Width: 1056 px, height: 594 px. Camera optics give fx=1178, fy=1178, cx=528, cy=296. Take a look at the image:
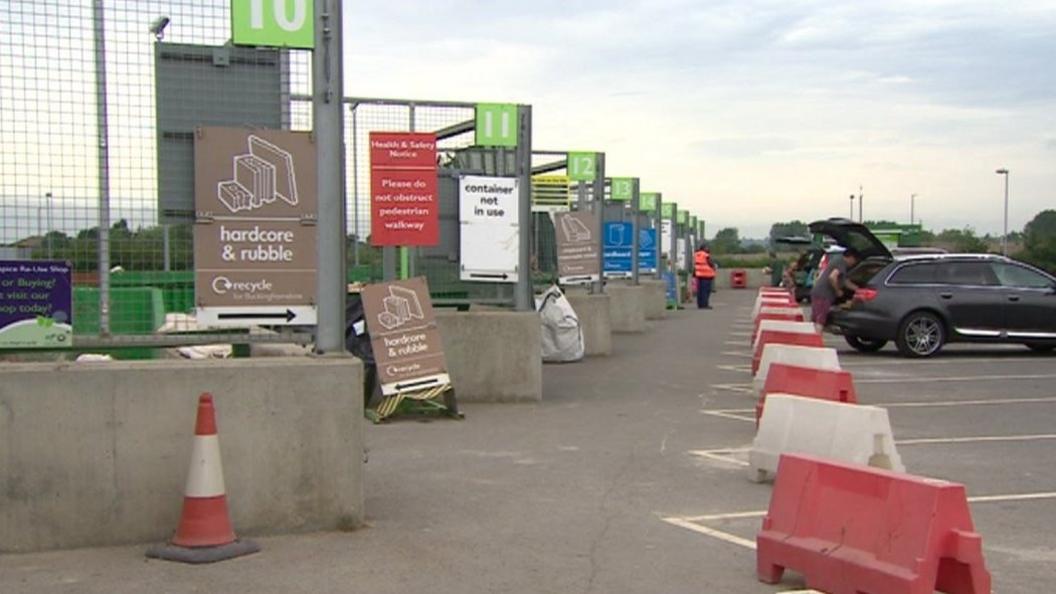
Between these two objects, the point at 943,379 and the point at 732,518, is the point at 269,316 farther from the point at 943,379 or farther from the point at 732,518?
the point at 943,379

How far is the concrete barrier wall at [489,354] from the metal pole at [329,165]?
552 centimetres

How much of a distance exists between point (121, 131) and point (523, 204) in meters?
6.27

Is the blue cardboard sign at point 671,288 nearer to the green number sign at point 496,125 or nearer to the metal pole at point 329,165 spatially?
the green number sign at point 496,125

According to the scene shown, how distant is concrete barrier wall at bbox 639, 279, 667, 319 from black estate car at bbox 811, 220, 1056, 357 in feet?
31.7

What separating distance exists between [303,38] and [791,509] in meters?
4.09

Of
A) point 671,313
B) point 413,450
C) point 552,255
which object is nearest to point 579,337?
point 552,255

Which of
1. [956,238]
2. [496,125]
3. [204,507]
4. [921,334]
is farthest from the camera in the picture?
[956,238]

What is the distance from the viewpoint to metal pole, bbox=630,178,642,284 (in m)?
23.8

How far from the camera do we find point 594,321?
18859mm

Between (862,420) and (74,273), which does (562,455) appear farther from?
(74,273)

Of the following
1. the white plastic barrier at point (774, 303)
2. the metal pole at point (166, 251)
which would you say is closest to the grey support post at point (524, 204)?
the metal pole at point (166, 251)

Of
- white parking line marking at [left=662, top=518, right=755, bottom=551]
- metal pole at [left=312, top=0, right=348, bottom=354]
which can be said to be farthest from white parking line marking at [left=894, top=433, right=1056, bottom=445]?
metal pole at [left=312, top=0, right=348, bottom=354]

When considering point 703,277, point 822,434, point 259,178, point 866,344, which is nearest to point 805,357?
point 822,434

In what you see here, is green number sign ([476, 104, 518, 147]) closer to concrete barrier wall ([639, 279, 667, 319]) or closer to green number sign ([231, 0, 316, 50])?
green number sign ([231, 0, 316, 50])
